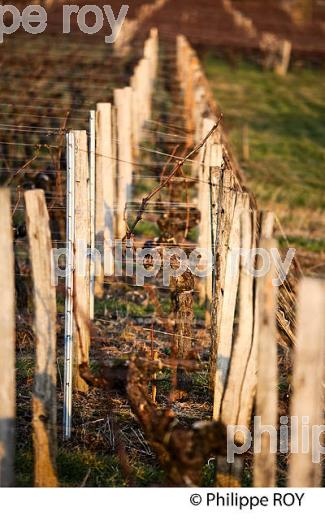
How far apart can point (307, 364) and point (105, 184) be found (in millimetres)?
5451

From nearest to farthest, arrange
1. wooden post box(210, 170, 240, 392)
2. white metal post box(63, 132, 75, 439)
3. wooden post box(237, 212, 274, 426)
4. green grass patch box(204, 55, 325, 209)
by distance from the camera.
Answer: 1. wooden post box(237, 212, 274, 426)
2. white metal post box(63, 132, 75, 439)
3. wooden post box(210, 170, 240, 392)
4. green grass patch box(204, 55, 325, 209)

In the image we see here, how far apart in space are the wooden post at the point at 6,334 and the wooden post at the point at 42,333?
231 mm

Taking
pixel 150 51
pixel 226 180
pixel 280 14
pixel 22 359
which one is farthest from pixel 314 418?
pixel 280 14

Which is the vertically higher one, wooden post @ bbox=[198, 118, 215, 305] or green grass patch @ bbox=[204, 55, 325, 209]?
green grass patch @ bbox=[204, 55, 325, 209]

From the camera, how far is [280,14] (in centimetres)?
4634

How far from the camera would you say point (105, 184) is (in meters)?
9.40

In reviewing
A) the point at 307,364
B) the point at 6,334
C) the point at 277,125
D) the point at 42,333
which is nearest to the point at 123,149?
the point at 42,333

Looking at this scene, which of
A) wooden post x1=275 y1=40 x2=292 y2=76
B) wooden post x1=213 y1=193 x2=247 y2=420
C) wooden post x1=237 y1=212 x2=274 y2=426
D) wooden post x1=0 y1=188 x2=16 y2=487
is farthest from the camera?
wooden post x1=275 y1=40 x2=292 y2=76

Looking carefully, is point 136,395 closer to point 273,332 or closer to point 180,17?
point 273,332

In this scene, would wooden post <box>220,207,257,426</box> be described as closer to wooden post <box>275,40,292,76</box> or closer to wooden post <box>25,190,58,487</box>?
wooden post <box>25,190,58,487</box>

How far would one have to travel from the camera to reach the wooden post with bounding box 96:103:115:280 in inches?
358

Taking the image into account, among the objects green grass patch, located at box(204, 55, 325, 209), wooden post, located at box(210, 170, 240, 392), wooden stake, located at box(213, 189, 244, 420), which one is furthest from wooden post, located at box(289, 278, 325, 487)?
green grass patch, located at box(204, 55, 325, 209)

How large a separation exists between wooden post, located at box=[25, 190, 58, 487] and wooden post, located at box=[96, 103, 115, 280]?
151 inches

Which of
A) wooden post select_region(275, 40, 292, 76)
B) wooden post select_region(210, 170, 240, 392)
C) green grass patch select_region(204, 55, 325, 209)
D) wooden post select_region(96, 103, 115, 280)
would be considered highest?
wooden post select_region(275, 40, 292, 76)
